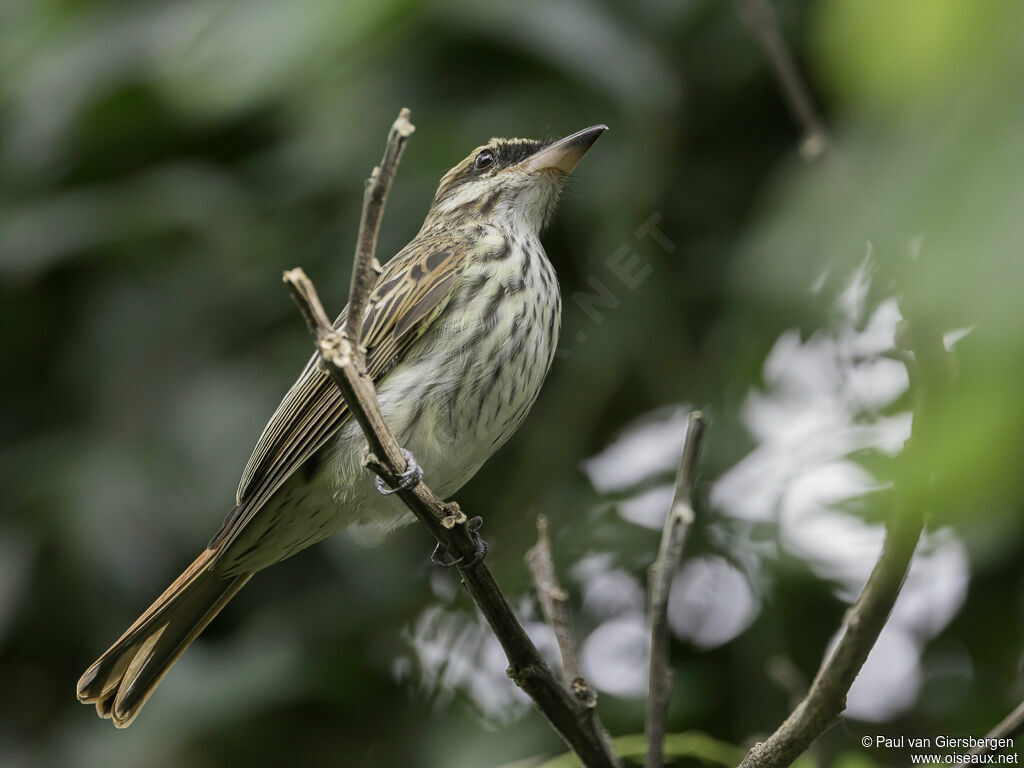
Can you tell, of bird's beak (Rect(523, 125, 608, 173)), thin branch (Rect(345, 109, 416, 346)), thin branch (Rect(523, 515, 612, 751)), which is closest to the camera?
thin branch (Rect(345, 109, 416, 346))

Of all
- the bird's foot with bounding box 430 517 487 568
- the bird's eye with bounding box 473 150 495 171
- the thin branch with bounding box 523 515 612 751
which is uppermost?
the bird's eye with bounding box 473 150 495 171

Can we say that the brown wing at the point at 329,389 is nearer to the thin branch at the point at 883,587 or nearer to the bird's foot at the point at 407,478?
the bird's foot at the point at 407,478

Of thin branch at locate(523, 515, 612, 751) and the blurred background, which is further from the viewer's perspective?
the blurred background

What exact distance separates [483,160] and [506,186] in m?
0.15

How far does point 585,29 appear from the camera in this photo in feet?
11.1

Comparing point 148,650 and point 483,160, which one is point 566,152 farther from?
point 148,650

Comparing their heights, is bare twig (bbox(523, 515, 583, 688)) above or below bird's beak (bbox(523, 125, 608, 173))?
below

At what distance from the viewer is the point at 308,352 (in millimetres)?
4020

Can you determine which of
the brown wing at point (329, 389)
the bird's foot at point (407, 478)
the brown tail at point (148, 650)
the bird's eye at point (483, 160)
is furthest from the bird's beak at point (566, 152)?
the brown tail at point (148, 650)

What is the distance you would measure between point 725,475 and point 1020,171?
2976 millimetres

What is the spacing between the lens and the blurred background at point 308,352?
11.4ft

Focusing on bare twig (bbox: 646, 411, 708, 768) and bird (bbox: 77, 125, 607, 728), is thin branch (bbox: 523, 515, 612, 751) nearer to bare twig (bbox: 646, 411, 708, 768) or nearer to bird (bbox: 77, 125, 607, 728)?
bare twig (bbox: 646, 411, 708, 768)

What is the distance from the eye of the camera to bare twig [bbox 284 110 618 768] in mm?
1844

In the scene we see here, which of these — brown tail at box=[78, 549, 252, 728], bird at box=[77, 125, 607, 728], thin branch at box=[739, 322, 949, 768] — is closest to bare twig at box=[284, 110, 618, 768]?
thin branch at box=[739, 322, 949, 768]
